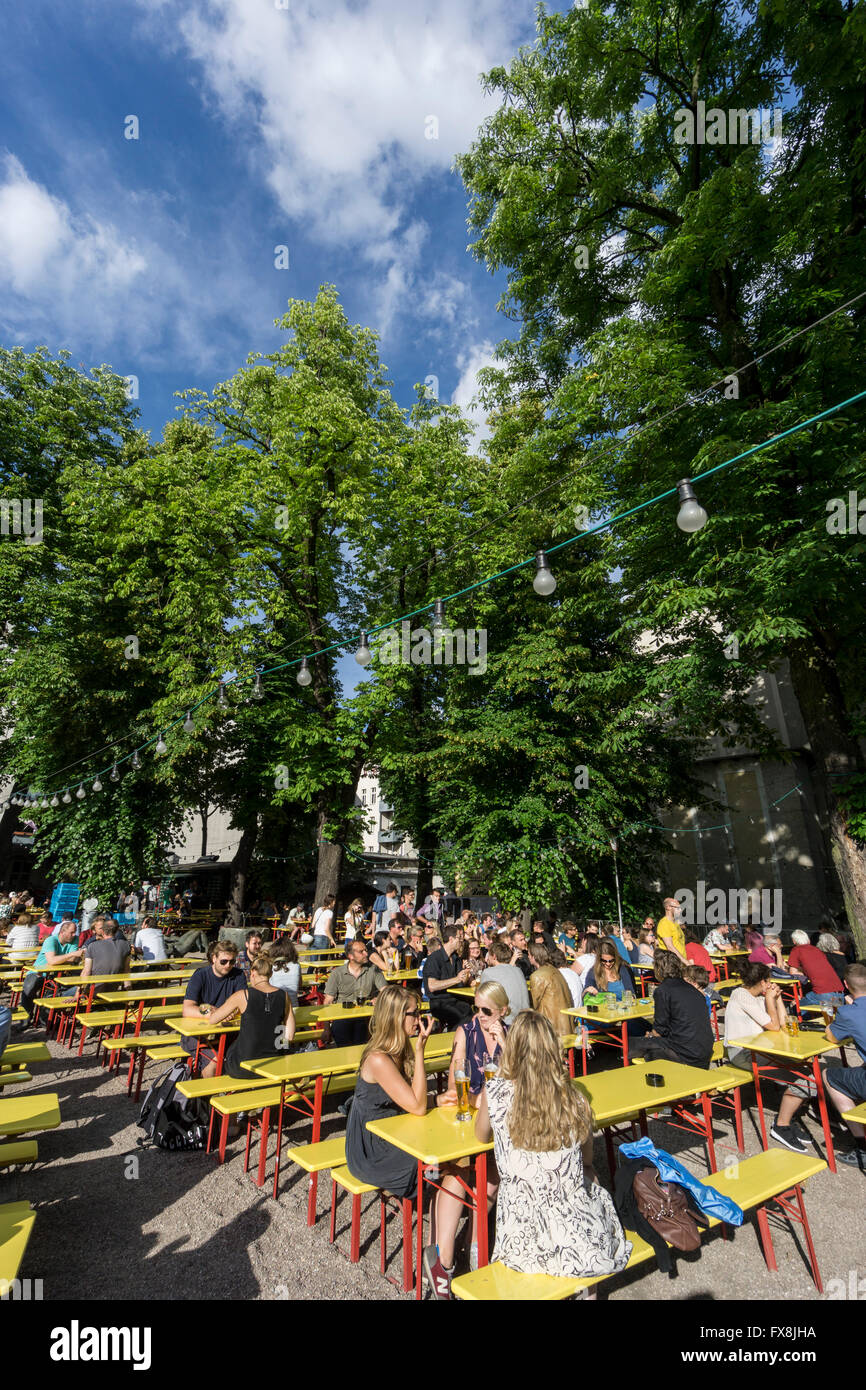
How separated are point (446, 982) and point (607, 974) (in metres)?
1.93

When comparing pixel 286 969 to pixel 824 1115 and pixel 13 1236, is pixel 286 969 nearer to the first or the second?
pixel 13 1236

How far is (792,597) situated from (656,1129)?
624 cm

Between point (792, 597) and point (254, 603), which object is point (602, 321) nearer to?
point (792, 597)

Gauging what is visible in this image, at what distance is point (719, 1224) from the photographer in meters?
3.89

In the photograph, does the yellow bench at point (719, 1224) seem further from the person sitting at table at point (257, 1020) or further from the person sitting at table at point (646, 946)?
the person sitting at table at point (646, 946)

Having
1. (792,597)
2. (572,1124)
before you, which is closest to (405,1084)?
(572,1124)

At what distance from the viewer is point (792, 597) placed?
8.04 m

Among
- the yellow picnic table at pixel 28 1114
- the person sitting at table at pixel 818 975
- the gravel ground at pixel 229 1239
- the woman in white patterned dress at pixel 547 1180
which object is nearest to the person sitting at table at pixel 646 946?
the person sitting at table at pixel 818 975

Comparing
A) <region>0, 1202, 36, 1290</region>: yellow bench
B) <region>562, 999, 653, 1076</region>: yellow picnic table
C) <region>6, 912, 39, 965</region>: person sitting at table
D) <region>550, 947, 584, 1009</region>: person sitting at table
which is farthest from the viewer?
<region>6, 912, 39, 965</region>: person sitting at table

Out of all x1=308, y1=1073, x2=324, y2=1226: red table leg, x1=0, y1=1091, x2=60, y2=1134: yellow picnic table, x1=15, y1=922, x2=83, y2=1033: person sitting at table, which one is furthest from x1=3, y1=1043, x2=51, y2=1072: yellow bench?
x1=15, y1=922, x2=83, y2=1033: person sitting at table

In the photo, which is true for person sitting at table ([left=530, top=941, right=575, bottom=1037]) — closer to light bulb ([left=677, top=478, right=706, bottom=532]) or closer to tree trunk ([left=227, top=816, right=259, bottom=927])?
light bulb ([left=677, top=478, right=706, bottom=532])

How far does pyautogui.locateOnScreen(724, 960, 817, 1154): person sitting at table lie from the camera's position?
5289 millimetres

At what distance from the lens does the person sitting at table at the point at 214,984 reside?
5.83m

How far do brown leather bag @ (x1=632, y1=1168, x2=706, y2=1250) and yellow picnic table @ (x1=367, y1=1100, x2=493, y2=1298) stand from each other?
0.79 m
